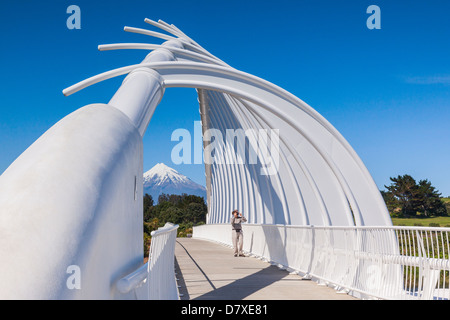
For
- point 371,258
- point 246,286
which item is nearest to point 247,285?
point 246,286

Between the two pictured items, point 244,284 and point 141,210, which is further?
point 244,284

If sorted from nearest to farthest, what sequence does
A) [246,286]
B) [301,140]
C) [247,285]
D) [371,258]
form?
[371,258]
[246,286]
[247,285]
[301,140]

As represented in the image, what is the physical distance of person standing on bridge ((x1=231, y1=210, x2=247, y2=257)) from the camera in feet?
58.4

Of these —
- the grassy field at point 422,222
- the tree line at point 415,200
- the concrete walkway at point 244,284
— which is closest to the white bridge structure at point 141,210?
the concrete walkway at point 244,284

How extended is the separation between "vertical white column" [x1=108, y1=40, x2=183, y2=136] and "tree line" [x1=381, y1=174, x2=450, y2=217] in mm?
67389

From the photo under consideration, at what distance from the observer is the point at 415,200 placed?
239 ft

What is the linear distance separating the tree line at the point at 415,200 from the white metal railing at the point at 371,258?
6274 cm

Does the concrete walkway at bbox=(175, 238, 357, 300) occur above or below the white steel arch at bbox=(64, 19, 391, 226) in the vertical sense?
below

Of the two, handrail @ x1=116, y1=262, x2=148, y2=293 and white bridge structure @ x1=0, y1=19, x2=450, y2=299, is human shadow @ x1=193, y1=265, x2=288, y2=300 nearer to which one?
white bridge structure @ x1=0, y1=19, x2=450, y2=299

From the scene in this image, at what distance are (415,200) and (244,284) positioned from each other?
68077mm

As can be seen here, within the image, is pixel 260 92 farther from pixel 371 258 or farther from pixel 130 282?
pixel 130 282

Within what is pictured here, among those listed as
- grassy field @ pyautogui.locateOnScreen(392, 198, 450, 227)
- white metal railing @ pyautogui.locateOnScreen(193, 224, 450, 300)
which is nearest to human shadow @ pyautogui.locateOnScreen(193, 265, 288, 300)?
white metal railing @ pyautogui.locateOnScreen(193, 224, 450, 300)

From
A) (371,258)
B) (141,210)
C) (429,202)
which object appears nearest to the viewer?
(141,210)

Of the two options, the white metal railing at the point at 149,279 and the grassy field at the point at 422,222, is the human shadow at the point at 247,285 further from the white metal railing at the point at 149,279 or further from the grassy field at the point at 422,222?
the grassy field at the point at 422,222
